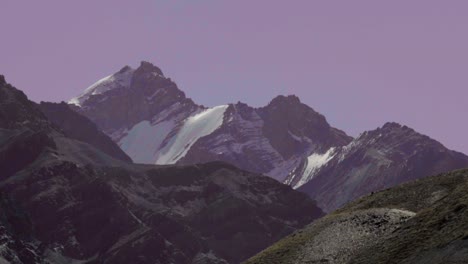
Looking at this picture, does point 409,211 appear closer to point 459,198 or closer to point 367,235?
point 367,235

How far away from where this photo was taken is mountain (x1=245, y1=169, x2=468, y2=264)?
3002 inches

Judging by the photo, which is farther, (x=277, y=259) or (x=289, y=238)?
(x=289, y=238)

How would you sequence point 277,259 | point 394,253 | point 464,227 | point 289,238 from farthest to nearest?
1. point 289,238
2. point 277,259
3. point 394,253
4. point 464,227

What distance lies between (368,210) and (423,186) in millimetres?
8941

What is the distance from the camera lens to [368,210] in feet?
336

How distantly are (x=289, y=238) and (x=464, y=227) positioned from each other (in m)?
32.2

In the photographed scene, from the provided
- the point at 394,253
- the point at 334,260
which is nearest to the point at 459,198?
the point at 394,253

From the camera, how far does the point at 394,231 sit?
88.2 metres

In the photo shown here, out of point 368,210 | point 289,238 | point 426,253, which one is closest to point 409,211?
point 368,210

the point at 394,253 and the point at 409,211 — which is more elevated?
the point at 409,211

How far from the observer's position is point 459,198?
3280 inches

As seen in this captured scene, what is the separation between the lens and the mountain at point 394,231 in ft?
250

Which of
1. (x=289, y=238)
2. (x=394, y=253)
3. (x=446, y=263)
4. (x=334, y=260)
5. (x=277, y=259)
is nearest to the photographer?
(x=446, y=263)

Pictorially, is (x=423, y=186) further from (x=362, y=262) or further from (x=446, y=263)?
(x=446, y=263)
